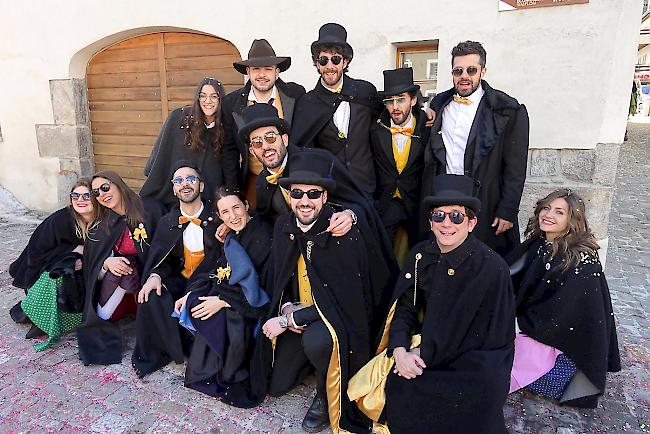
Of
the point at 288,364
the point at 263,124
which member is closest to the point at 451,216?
the point at 263,124

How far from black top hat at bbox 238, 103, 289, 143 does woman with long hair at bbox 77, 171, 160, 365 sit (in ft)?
3.79

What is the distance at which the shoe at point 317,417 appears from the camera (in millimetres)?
2598

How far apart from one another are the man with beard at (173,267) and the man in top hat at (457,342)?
1502mm

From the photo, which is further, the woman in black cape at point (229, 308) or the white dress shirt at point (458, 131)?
the white dress shirt at point (458, 131)

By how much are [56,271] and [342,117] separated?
2340mm

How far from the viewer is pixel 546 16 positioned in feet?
13.2

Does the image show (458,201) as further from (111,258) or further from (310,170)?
(111,258)

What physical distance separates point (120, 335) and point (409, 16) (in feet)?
11.9

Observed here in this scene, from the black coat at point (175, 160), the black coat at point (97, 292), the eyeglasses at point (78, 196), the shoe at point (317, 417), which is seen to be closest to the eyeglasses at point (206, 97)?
the black coat at point (175, 160)

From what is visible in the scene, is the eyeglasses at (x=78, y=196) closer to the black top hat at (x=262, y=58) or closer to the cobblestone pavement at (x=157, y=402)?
the cobblestone pavement at (x=157, y=402)

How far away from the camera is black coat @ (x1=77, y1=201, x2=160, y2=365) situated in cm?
331

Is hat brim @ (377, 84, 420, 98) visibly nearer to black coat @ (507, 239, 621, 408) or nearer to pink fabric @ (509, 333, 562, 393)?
black coat @ (507, 239, 621, 408)

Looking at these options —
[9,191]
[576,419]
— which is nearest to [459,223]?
[576,419]

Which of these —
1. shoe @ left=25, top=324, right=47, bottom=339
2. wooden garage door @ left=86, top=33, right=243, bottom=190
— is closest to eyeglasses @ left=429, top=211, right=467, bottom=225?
shoe @ left=25, top=324, right=47, bottom=339
